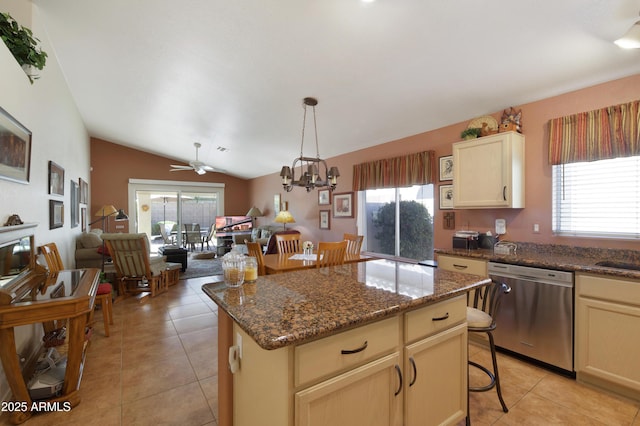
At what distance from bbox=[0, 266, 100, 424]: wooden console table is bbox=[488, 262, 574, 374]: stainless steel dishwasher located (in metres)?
2.96

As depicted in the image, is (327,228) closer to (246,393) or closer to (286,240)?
(286,240)

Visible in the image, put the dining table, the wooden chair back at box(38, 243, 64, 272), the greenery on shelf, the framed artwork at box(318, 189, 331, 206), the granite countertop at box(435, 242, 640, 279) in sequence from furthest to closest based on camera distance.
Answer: the framed artwork at box(318, 189, 331, 206) < the greenery on shelf < the dining table < the wooden chair back at box(38, 243, 64, 272) < the granite countertop at box(435, 242, 640, 279)

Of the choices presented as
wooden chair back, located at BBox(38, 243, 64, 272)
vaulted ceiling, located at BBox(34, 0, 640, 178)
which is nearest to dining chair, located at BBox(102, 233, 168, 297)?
wooden chair back, located at BBox(38, 243, 64, 272)

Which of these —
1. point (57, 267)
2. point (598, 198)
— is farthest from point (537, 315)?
point (57, 267)

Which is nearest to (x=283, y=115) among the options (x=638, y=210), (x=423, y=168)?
(x=423, y=168)

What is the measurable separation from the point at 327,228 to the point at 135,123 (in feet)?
14.4

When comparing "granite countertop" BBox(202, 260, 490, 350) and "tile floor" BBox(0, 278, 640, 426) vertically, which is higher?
"granite countertop" BBox(202, 260, 490, 350)

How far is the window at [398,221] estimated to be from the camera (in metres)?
3.98

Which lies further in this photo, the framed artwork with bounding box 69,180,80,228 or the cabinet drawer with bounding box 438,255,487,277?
the framed artwork with bounding box 69,180,80,228

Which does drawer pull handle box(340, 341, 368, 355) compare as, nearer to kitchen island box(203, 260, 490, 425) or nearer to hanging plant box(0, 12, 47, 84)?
kitchen island box(203, 260, 490, 425)

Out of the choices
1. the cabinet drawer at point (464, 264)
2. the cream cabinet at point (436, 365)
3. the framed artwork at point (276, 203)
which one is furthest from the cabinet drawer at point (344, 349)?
the framed artwork at point (276, 203)

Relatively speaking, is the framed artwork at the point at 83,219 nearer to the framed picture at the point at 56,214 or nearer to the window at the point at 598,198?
the framed picture at the point at 56,214

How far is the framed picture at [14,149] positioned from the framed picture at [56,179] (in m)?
0.95

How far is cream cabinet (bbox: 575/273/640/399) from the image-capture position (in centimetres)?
191
